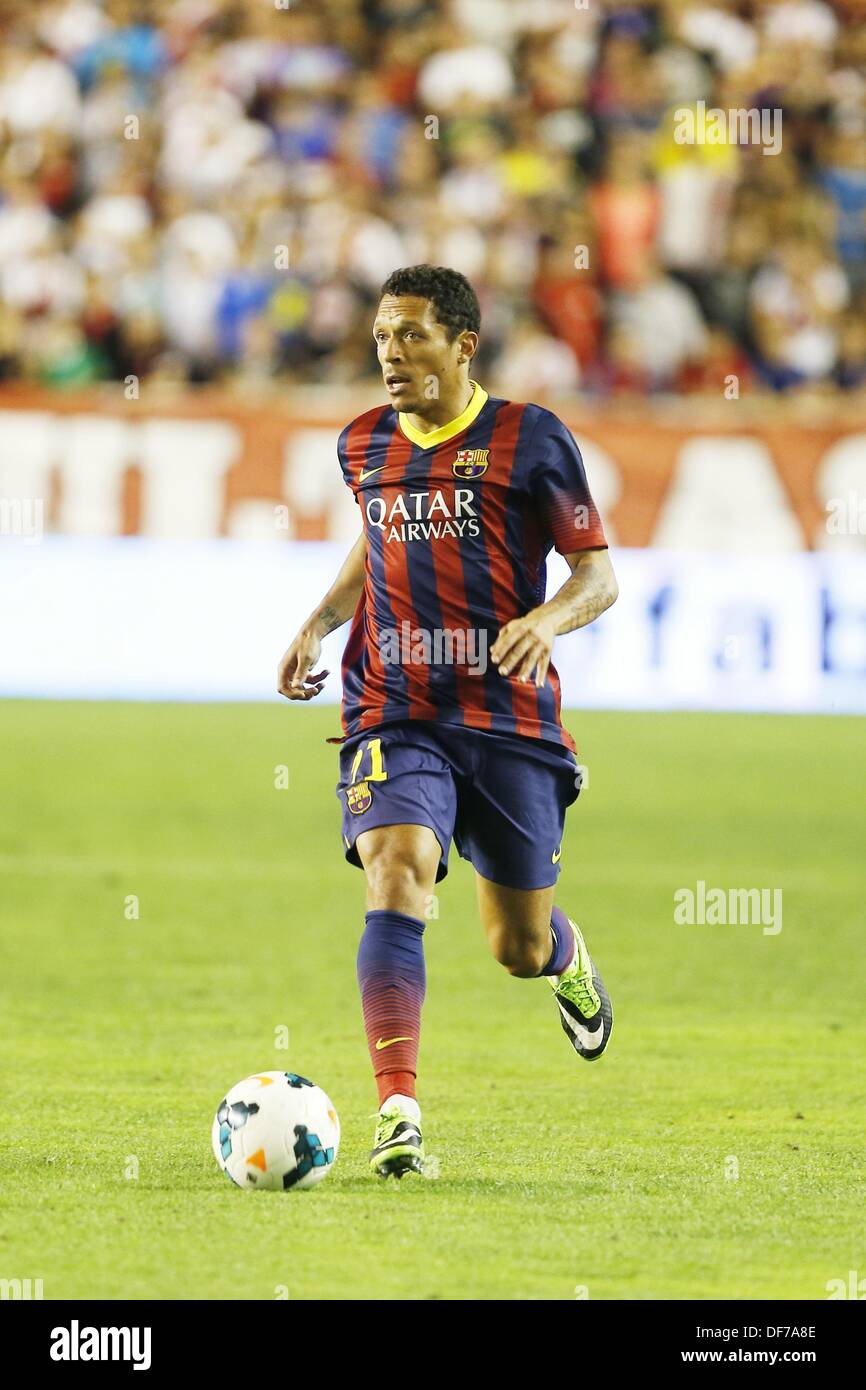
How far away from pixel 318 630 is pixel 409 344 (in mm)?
910

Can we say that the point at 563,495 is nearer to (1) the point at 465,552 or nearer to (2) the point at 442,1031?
(1) the point at 465,552

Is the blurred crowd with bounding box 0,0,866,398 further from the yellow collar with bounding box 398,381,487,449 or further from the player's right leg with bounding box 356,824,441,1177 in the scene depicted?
the player's right leg with bounding box 356,824,441,1177

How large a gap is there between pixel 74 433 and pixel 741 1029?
28.8ft

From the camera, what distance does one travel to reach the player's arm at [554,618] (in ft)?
18.2

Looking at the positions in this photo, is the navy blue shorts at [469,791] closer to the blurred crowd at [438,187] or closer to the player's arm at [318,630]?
the player's arm at [318,630]

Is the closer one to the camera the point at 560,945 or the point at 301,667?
the point at 301,667

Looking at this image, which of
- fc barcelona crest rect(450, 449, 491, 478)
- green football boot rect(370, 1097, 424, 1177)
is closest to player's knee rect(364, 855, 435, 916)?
green football boot rect(370, 1097, 424, 1177)

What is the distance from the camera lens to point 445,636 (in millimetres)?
6105

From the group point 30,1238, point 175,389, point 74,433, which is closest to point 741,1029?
point 30,1238

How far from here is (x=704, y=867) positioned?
37.3 feet

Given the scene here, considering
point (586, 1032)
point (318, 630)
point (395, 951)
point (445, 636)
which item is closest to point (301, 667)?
point (318, 630)

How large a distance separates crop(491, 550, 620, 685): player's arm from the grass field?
1.26 m

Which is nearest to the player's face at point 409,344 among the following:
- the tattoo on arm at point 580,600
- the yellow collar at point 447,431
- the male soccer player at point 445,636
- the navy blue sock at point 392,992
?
the male soccer player at point 445,636
